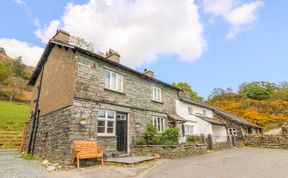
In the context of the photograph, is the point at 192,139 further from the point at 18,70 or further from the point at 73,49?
the point at 18,70

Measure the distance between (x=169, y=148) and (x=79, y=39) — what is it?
11.2 metres

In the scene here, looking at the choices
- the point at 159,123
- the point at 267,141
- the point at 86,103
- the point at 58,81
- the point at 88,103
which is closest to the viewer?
the point at 86,103

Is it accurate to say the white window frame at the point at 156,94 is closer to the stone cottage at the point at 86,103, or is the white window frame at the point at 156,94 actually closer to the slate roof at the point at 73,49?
the stone cottage at the point at 86,103

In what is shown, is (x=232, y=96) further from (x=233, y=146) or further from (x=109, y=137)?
(x=109, y=137)

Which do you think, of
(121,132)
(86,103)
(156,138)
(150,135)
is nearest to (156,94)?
(150,135)

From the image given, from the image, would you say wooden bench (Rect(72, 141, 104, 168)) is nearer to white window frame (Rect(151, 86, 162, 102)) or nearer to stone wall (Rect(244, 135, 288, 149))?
white window frame (Rect(151, 86, 162, 102))

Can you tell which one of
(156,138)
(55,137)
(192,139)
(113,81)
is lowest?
(192,139)

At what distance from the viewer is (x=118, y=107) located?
13398mm

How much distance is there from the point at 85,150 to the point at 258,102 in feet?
130

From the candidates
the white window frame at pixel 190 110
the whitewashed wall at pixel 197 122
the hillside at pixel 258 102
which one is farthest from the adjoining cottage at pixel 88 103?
the hillside at pixel 258 102

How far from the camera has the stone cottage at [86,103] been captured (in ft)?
36.6

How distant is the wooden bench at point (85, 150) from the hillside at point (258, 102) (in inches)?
1328

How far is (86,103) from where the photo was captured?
11500mm

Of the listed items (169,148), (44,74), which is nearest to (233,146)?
(169,148)
